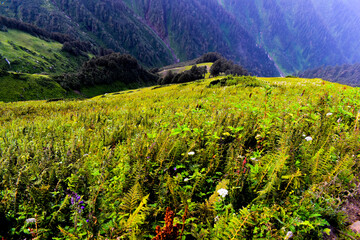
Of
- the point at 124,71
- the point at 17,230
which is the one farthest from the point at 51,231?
the point at 124,71

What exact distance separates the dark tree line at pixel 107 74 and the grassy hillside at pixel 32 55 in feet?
105

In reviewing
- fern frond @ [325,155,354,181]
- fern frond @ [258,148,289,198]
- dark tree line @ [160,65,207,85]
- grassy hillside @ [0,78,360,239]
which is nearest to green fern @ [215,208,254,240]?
grassy hillside @ [0,78,360,239]

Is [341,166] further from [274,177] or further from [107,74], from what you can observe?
[107,74]

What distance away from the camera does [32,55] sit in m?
119

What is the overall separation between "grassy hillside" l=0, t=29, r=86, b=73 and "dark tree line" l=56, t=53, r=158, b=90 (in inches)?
1265

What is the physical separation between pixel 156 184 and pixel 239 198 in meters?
1.25

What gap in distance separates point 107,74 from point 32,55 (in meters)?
58.6

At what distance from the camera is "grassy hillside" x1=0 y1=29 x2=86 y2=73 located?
104 metres

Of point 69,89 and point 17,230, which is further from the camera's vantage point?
point 69,89

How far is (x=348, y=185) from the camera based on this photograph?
2342 mm

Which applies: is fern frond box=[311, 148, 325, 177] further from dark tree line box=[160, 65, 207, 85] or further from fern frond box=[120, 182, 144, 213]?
dark tree line box=[160, 65, 207, 85]

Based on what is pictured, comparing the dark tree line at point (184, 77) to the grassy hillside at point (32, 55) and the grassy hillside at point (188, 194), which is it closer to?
the grassy hillside at point (188, 194)

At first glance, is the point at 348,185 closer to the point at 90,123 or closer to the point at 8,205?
the point at 8,205

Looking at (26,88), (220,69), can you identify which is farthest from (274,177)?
(220,69)
